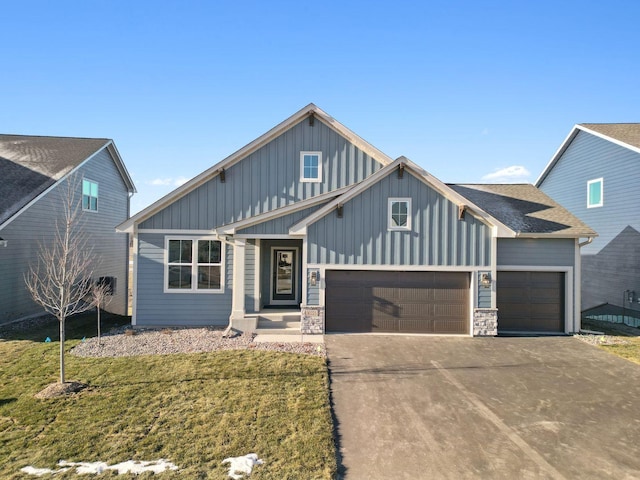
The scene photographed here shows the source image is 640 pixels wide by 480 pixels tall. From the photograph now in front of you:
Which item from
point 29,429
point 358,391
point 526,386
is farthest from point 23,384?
point 526,386

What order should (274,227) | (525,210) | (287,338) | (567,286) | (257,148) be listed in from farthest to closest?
(525,210), (257,148), (567,286), (274,227), (287,338)

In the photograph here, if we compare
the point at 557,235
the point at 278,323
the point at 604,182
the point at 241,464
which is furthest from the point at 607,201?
the point at 241,464

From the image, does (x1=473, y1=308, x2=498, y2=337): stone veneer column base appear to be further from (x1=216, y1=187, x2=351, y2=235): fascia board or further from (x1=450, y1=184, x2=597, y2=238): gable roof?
(x1=216, y1=187, x2=351, y2=235): fascia board

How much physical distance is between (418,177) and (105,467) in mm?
10020

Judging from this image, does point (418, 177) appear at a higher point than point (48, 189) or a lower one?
higher

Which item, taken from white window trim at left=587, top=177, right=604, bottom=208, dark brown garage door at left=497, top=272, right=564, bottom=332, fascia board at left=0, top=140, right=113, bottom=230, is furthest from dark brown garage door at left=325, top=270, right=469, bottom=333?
fascia board at left=0, top=140, right=113, bottom=230

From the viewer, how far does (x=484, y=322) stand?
11062 millimetres

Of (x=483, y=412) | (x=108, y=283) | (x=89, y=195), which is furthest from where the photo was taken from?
(x=89, y=195)

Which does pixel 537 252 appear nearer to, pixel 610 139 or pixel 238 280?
pixel 610 139

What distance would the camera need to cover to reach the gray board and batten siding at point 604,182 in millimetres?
14391

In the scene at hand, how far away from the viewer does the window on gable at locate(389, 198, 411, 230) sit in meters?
11.0

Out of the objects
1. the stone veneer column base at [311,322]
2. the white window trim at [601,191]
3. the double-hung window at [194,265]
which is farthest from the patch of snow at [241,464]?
the white window trim at [601,191]

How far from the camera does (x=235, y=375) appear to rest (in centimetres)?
750

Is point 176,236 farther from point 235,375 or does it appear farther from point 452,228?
point 452,228
